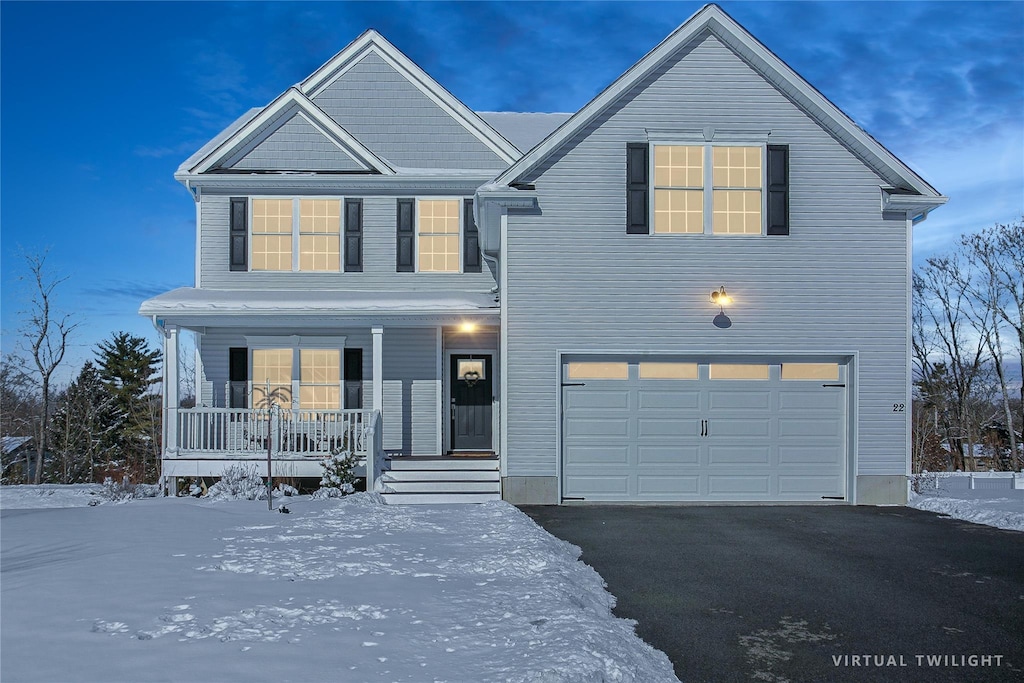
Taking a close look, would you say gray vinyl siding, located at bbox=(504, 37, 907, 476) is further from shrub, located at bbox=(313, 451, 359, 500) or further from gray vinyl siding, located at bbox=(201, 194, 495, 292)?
gray vinyl siding, located at bbox=(201, 194, 495, 292)

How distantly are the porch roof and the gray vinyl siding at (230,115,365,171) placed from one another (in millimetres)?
3142

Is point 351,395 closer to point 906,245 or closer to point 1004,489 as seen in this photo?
point 906,245

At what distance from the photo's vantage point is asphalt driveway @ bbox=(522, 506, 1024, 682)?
5137 mm

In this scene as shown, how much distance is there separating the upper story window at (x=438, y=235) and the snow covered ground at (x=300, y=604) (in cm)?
701

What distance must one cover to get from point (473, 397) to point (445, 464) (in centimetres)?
240

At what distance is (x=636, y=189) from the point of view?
39.8 feet

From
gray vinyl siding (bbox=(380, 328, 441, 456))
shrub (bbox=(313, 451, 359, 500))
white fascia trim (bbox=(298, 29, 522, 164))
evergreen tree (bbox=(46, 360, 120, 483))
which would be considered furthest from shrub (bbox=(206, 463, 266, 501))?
evergreen tree (bbox=(46, 360, 120, 483))

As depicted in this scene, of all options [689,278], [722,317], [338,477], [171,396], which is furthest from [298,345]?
[722,317]

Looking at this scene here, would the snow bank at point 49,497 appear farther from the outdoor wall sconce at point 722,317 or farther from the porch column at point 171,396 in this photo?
the outdoor wall sconce at point 722,317

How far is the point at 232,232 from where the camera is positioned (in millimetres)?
14945

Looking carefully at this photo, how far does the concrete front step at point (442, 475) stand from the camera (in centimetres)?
1262

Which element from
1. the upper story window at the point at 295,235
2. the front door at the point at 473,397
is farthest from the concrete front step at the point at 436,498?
the upper story window at the point at 295,235

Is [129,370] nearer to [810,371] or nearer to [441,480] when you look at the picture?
[441,480]

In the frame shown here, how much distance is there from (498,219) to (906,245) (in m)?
6.96
